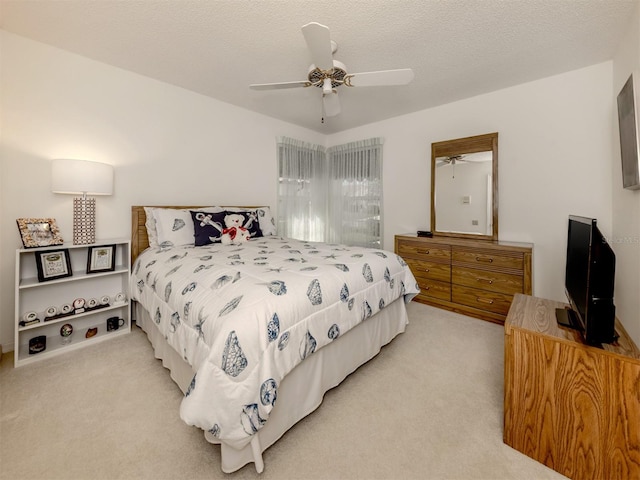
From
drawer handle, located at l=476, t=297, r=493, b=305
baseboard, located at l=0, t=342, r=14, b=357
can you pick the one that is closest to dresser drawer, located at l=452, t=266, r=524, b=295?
drawer handle, located at l=476, t=297, r=493, b=305

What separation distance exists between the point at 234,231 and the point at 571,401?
274cm

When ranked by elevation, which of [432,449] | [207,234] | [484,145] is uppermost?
[484,145]

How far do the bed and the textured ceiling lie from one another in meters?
1.54

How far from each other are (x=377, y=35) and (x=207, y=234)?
7.45 feet

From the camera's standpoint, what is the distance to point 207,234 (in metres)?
2.73

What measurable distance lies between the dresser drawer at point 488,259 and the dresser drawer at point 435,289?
33 cm

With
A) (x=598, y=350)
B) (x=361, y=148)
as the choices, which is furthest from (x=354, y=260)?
(x=361, y=148)

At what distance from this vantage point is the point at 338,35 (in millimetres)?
2064

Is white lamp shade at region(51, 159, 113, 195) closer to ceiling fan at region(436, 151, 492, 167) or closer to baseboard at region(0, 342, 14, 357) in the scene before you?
baseboard at region(0, 342, 14, 357)

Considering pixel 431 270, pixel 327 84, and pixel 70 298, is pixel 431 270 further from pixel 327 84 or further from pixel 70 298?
pixel 70 298

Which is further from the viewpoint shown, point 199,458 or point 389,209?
point 389,209

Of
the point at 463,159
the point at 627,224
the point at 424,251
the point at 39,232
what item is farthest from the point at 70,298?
the point at 627,224

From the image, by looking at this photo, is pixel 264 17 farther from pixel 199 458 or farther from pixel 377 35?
pixel 199 458

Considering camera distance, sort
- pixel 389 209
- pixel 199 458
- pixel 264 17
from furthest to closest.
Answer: pixel 389 209 < pixel 264 17 < pixel 199 458
